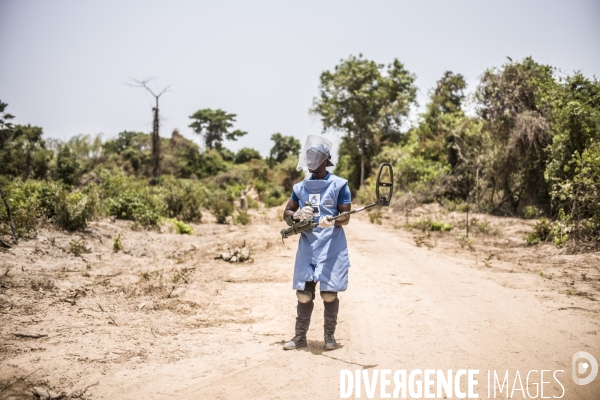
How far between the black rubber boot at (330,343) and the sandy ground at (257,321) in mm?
116

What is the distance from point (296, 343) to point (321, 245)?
1012mm

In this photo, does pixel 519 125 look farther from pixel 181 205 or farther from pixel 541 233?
pixel 181 205

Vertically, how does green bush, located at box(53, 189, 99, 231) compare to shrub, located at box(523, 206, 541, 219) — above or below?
below

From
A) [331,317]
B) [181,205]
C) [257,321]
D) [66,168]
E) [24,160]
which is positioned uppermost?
[24,160]

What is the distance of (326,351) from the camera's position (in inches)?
168

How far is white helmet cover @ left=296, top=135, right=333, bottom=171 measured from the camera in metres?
4.36

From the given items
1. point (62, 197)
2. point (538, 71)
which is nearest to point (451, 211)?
point (538, 71)

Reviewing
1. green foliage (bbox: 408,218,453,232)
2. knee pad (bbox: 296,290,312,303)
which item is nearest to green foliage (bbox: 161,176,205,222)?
green foliage (bbox: 408,218,453,232)

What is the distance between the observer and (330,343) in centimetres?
431

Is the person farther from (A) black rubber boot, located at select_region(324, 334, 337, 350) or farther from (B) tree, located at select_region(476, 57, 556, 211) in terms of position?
(B) tree, located at select_region(476, 57, 556, 211)

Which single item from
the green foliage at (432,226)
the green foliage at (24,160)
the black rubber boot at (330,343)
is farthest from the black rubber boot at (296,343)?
the green foliage at (24,160)

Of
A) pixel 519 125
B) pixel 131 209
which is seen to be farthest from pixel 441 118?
pixel 131 209

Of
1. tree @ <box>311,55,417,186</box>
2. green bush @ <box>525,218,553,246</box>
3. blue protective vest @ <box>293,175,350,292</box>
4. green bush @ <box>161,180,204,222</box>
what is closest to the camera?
blue protective vest @ <box>293,175,350,292</box>

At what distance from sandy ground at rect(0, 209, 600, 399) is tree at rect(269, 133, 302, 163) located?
4345 centimetres
